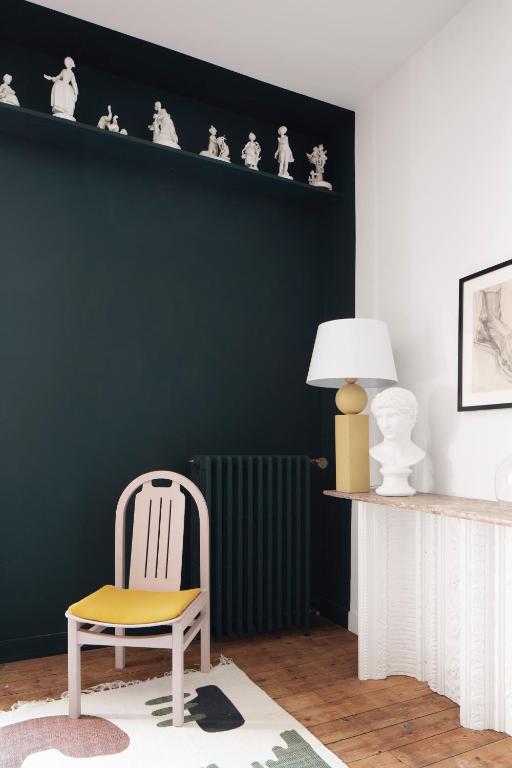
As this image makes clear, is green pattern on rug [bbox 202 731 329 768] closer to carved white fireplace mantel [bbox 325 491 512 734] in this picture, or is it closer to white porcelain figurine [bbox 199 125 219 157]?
carved white fireplace mantel [bbox 325 491 512 734]

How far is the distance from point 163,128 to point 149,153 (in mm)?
148

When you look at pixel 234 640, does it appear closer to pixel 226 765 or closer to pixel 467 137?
pixel 226 765

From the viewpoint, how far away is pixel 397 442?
2.43 metres

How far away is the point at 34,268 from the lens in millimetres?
2730

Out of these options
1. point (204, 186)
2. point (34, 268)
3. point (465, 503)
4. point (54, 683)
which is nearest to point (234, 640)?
point (54, 683)

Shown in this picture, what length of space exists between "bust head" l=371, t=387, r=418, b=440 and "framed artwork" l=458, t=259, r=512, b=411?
0.20 metres

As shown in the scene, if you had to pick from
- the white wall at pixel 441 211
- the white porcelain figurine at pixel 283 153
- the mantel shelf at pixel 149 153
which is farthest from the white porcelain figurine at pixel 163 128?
the white wall at pixel 441 211

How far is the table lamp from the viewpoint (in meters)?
2.46

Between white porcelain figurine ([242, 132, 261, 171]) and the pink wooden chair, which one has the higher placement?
white porcelain figurine ([242, 132, 261, 171])

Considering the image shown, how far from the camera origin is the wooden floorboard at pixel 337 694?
1853 mm

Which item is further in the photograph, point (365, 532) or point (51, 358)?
point (51, 358)

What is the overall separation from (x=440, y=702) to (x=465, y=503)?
0.78 meters

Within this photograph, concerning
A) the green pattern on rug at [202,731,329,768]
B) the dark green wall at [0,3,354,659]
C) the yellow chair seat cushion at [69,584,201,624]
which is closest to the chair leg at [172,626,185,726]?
the yellow chair seat cushion at [69,584,201,624]

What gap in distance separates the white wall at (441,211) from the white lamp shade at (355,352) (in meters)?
0.24
